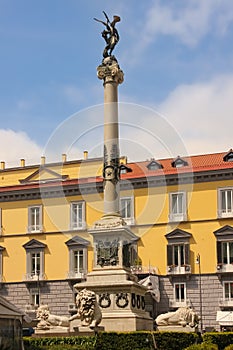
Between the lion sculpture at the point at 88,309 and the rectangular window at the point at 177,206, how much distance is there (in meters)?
27.0

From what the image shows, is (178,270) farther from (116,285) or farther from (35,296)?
(116,285)

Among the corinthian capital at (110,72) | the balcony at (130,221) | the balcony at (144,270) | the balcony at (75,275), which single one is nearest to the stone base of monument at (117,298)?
the corinthian capital at (110,72)

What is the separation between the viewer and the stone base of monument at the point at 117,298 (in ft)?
111

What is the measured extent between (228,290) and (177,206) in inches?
331

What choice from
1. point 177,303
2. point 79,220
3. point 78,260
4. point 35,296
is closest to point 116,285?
point 177,303

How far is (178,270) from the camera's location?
54.6 m

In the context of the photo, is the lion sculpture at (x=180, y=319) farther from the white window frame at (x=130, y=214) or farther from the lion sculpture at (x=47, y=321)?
the white window frame at (x=130, y=214)

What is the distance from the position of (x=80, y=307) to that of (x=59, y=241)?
30.2 m

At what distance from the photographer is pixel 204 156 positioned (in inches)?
2372

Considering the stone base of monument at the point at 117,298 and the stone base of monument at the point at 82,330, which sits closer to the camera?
the stone base of monument at the point at 82,330

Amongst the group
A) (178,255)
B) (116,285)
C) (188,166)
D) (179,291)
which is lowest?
(179,291)

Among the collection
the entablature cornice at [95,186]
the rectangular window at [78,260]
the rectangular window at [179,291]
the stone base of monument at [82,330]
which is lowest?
the stone base of monument at [82,330]

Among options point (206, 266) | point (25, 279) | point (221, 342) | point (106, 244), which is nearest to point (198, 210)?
point (206, 266)

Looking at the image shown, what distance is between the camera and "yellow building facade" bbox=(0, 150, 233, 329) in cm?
5422
